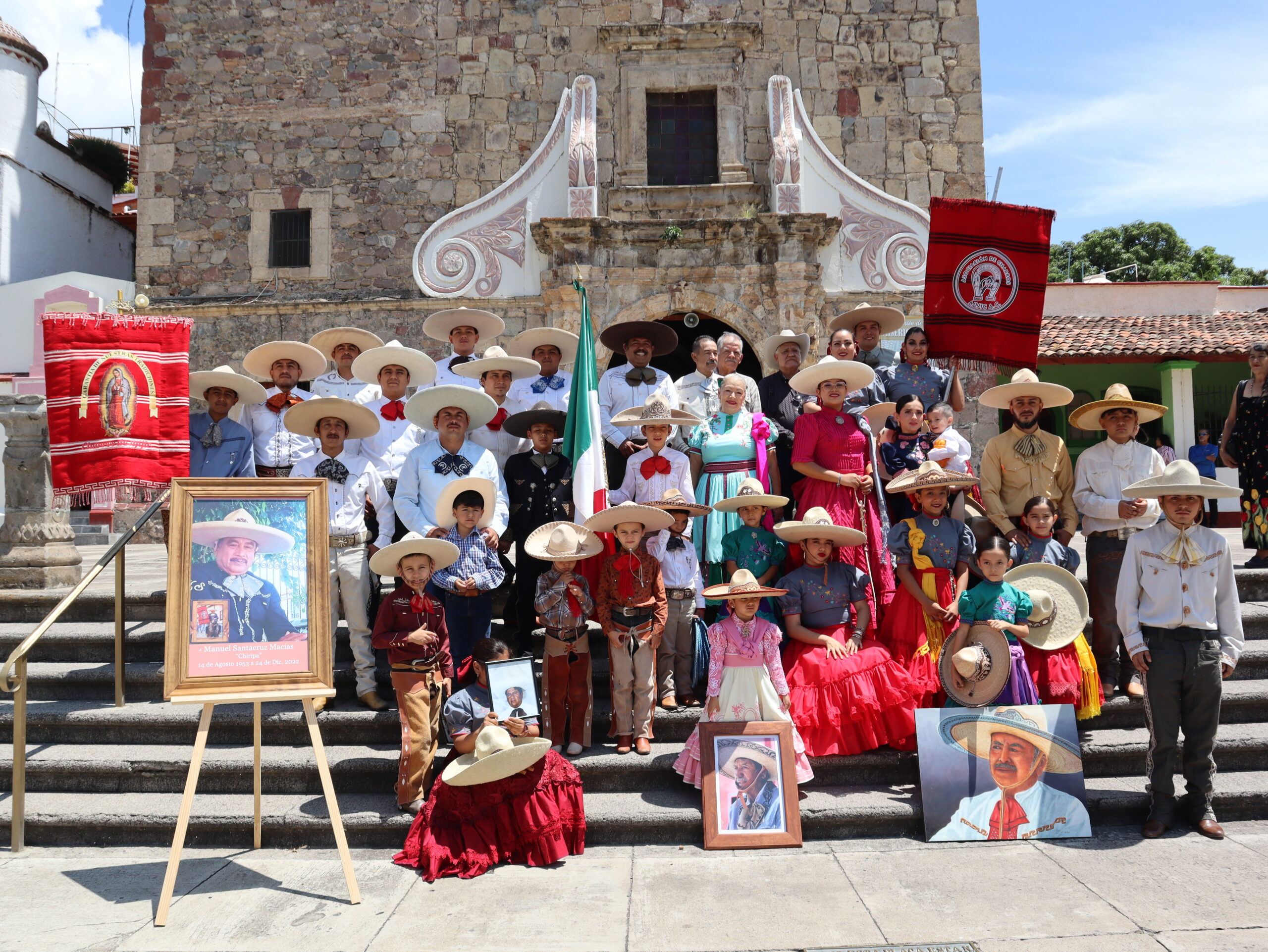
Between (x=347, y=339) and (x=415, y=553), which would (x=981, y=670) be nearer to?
(x=415, y=553)

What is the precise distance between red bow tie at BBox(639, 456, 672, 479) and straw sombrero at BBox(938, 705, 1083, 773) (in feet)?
7.07

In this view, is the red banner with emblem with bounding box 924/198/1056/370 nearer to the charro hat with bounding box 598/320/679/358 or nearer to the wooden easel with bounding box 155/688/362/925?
the charro hat with bounding box 598/320/679/358

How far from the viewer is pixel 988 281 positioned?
261 inches

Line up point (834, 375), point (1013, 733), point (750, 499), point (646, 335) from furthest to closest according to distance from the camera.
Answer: point (646, 335) → point (834, 375) → point (750, 499) → point (1013, 733)

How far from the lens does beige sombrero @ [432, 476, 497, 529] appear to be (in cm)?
521

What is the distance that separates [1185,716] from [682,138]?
31.9ft

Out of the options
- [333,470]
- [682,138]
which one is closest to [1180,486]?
A: [333,470]

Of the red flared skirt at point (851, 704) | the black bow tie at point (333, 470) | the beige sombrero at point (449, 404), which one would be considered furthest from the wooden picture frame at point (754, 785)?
the black bow tie at point (333, 470)

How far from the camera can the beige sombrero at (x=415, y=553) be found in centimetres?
470

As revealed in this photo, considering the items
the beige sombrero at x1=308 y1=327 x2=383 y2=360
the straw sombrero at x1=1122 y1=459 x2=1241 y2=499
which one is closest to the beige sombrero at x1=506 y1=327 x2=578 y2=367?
the beige sombrero at x1=308 y1=327 x2=383 y2=360

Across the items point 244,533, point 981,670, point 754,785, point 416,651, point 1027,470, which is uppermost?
point 1027,470

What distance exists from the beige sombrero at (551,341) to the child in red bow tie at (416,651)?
2.59 m

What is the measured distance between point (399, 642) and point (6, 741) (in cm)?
267

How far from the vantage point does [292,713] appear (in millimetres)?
5305
